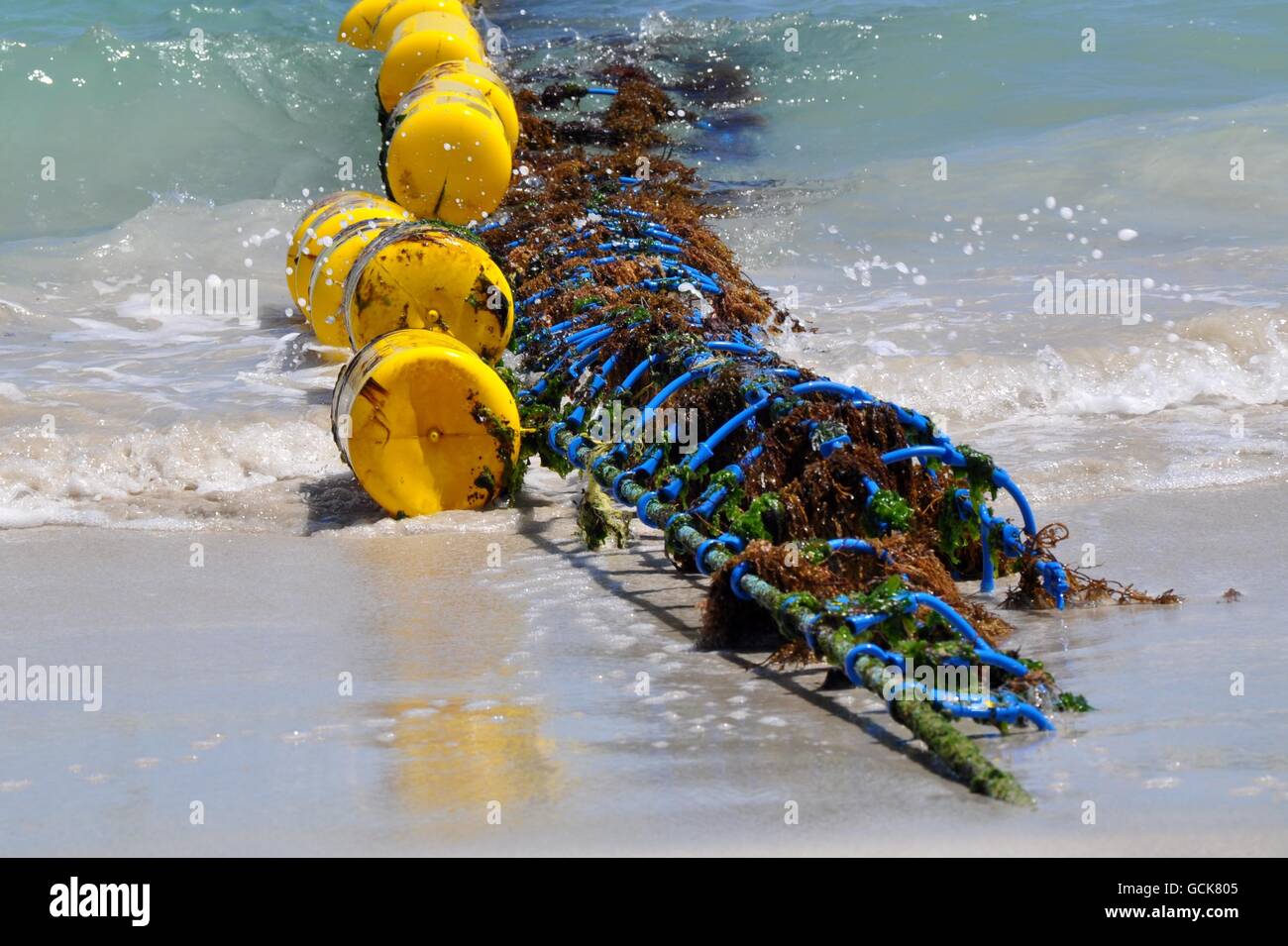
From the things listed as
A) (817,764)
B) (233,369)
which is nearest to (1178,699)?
(817,764)

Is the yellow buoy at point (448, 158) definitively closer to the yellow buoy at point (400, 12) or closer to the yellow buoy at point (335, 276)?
the yellow buoy at point (335, 276)

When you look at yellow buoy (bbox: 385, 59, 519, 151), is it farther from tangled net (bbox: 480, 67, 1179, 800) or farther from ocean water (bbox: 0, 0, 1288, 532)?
tangled net (bbox: 480, 67, 1179, 800)

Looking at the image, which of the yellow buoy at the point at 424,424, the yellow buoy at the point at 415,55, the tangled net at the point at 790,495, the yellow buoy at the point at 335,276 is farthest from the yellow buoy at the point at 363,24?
the yellow buoy at the point at 424,424

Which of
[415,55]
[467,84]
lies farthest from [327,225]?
[415,55]

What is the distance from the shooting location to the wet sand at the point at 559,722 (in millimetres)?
3006

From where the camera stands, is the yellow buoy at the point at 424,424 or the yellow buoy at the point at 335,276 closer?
the yellow buoy at the point at 424,424

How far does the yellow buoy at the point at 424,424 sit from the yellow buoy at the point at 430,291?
54 centimetres

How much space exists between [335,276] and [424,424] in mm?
2419

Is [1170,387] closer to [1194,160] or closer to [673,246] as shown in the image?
[673,246]

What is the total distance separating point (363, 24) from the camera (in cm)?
1619

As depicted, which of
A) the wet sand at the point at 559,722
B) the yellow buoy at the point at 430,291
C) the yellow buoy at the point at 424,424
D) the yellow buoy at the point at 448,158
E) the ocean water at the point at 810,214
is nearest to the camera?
the wet sand at the point at 559,722

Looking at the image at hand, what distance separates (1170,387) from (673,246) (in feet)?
9.06

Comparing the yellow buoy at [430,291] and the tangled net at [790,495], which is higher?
the yellow buoy at [430,291]

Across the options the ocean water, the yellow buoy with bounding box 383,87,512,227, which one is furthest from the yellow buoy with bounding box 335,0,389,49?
the yellow buoy with bounding box 383,87,512,227
